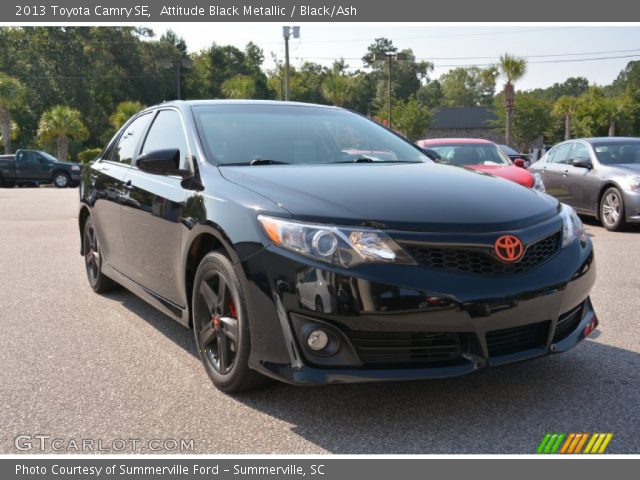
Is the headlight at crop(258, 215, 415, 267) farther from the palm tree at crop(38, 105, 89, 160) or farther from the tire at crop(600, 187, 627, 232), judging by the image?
the palm tree at crop(38, 105, 89, 160)

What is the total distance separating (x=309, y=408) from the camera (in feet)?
10.8

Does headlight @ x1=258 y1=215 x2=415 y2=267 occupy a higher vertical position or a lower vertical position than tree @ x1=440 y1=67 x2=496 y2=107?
lower

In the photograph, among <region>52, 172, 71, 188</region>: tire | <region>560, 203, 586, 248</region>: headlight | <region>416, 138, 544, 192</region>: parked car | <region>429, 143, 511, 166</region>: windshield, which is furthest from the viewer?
<region>52, 172, 71, 188</region>: tire

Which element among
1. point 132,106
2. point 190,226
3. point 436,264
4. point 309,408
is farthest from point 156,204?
point 132,106

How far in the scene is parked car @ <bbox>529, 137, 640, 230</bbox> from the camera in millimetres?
9898

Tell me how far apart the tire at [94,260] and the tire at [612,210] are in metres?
7.37

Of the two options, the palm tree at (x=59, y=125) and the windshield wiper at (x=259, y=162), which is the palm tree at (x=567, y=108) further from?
the windshield wiper at (x=259, y=162)

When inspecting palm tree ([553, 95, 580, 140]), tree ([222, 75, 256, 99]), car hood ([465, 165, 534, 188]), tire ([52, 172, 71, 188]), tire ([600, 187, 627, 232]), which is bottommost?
tire ([52, 172, 71, 188])

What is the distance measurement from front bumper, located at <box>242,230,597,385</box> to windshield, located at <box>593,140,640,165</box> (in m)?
8.50

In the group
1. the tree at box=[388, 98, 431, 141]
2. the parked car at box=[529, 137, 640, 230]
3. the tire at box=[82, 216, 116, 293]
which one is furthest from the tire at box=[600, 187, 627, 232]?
the tree at box=[388, 98, 431, 141]

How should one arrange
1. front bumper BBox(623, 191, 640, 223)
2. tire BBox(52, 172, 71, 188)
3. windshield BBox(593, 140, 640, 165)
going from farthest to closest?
1. tire BBox(52, 172, 71, 188)
2. windshield BBox(593, 140, 640, 165)
3. front bumper BBox(623, 191, 640, 223)

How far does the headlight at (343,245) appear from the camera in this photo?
114 inches
